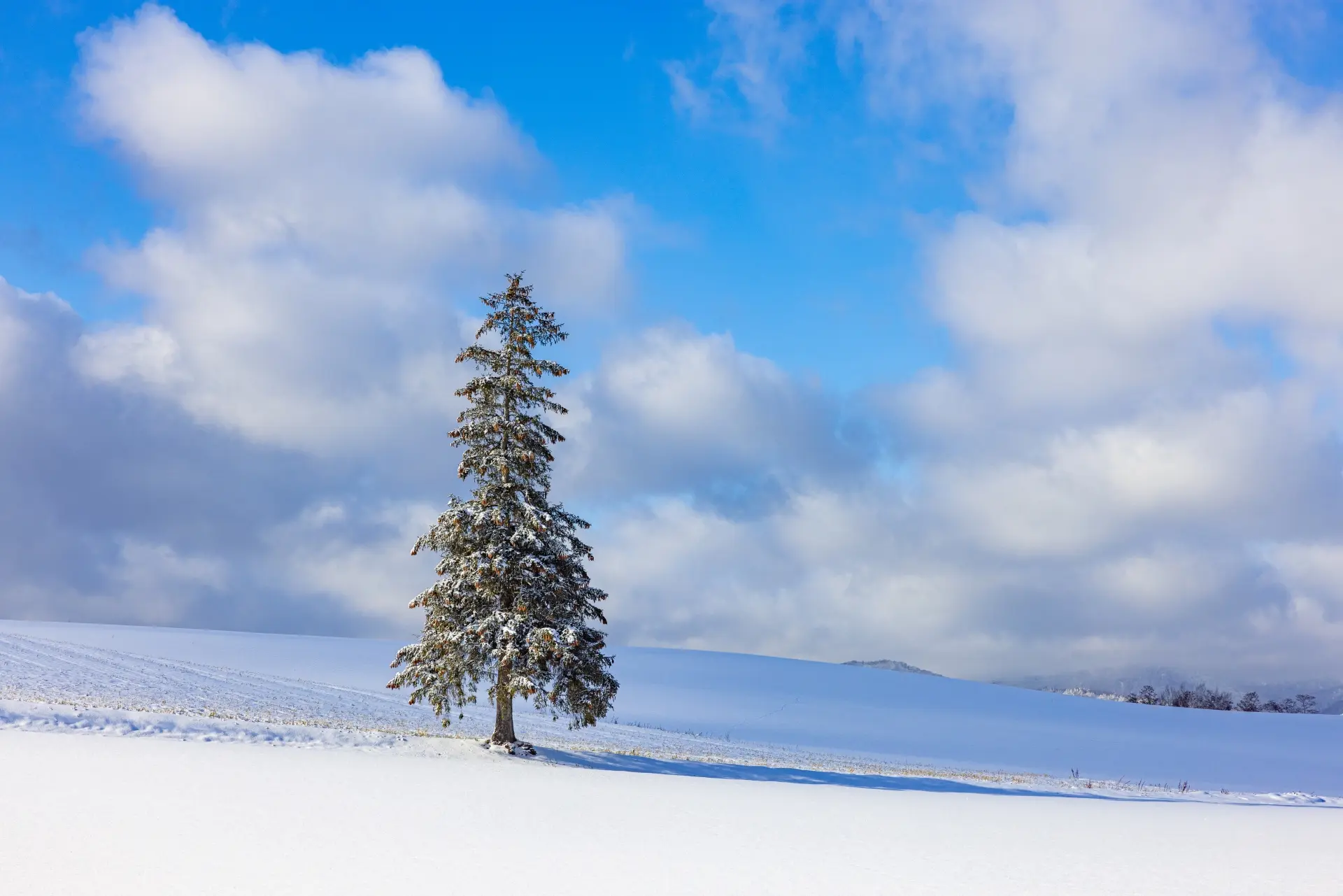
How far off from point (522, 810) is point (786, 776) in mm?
12666

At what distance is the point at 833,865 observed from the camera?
11047mm

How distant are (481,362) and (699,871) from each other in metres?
17.0

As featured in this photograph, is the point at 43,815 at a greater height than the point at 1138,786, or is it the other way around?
the point at 43,815

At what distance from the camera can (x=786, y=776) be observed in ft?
81.2

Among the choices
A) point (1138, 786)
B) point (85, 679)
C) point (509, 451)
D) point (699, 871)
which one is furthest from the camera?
point (1138, 786)

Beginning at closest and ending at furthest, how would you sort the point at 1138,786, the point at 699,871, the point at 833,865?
the point at 699,871 → the point at 833,865 → the point at 1138,786

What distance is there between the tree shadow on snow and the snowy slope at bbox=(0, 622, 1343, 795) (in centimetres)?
217

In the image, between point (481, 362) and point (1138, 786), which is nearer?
point (481, 362)

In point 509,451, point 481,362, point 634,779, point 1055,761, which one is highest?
point 481,362

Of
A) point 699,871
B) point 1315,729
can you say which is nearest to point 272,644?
point 699,871

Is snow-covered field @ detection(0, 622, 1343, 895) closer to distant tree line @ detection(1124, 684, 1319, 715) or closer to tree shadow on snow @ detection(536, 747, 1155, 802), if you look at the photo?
tree shadow on snow @ detection(536, 747, 1155, 802)

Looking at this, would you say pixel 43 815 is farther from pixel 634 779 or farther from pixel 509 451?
pixel 509 451

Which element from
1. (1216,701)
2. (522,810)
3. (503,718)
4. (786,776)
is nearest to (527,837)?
(522,810)

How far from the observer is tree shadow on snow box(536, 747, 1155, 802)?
75.5 feet
